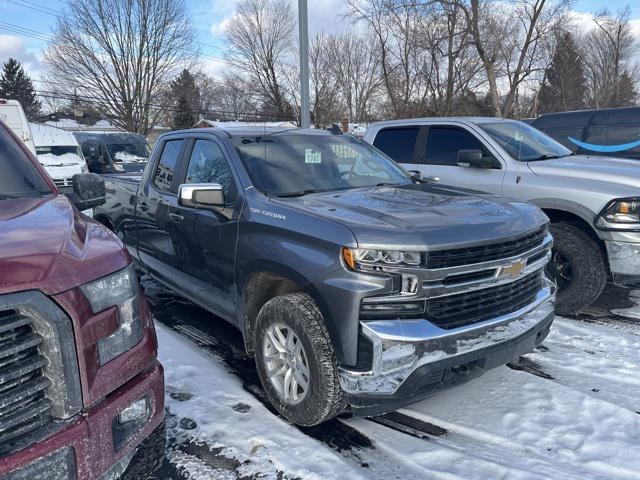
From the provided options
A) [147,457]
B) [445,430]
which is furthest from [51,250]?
[445,430]

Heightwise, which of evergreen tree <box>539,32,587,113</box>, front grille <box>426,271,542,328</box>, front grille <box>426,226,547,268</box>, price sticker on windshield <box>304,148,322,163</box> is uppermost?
evergreen tree <box>539,32,587,113</box>

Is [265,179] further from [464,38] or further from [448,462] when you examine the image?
[464,38]

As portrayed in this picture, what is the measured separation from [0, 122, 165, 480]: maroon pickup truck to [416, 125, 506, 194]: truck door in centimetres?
442

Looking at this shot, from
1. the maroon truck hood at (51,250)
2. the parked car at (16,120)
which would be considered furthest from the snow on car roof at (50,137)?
the maroon truck hood at (51,250)

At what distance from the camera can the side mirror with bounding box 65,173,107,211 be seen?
3.44 metres

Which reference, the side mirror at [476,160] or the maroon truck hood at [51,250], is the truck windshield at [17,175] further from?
the side mirror at [476,160]

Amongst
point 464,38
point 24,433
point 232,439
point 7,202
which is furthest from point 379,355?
point 464,38

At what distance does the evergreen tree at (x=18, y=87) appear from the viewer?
5041cm

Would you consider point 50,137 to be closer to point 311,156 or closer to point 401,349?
point 311,156

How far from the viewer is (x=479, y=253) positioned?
2844mm

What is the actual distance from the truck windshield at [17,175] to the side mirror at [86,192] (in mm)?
275

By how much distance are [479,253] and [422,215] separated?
15.3 inches

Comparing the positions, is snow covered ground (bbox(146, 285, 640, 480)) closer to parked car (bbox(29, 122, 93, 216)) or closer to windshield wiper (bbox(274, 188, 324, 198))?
windshield wiper (bbox(274, 188, 324, 198))

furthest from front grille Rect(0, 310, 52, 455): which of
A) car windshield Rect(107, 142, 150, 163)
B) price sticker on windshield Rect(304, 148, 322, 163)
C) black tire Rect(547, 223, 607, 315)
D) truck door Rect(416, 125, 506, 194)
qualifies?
car windshield Rect(107, 142, 150, 163)
